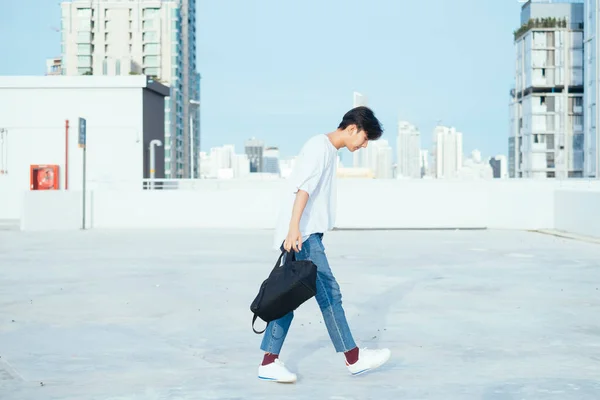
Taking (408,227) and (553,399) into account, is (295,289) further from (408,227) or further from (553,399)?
(408,227)

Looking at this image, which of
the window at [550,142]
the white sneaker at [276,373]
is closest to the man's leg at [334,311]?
the white sneaker at [276,373]

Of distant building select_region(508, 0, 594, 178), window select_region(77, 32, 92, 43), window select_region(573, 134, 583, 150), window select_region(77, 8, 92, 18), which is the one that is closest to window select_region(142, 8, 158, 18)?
window select_region(77, 8, 92, 18)

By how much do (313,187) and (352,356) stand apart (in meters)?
1.14

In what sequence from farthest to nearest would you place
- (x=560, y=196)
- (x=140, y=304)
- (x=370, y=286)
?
(x=560, y=196) → (x=370, y=286) → (x=140, y=304)

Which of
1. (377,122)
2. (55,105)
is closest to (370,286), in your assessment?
(377,122)

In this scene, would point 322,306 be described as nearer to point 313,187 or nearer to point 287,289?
point 287,289

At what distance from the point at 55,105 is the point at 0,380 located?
3085 cm

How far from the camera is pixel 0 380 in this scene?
567cm

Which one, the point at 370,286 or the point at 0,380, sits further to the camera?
the point at 370,286

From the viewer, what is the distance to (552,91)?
289 feet

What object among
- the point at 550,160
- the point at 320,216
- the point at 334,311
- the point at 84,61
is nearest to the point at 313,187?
the point at 320,216

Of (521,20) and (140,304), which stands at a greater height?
(521,20)

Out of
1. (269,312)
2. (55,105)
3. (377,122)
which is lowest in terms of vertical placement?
(269,312)

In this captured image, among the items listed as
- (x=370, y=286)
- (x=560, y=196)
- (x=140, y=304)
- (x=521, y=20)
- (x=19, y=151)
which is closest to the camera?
(x=140, y=304)
